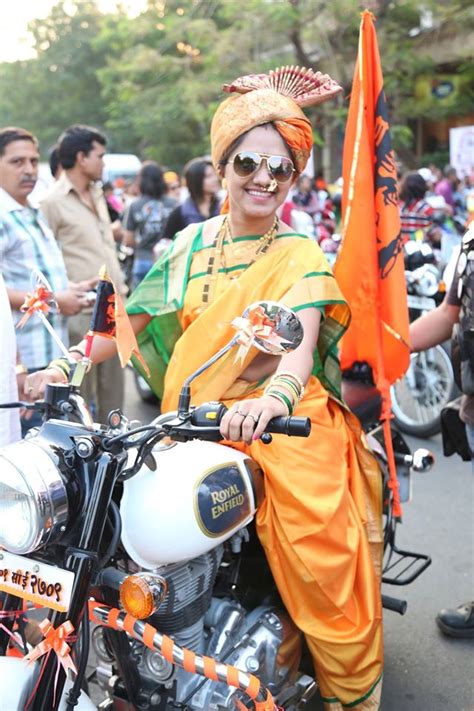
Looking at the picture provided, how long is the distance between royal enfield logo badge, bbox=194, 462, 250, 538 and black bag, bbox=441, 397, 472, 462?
50.5 inches

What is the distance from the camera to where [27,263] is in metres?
3.62

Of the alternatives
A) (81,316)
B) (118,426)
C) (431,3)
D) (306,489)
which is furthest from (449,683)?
(431,3)

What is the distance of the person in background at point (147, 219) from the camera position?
706 centimetres

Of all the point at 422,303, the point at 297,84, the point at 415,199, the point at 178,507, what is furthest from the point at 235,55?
the point at 178,507

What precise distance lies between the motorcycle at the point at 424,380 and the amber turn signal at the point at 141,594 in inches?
150

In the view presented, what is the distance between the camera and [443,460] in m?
5.12

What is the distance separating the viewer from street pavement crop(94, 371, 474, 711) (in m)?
2.83

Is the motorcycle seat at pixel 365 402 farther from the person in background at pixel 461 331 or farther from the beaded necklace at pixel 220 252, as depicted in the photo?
the beaded necklace at pixel 220 252

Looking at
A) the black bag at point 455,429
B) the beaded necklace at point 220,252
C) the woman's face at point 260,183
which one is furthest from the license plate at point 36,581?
the black bag at point 455,429

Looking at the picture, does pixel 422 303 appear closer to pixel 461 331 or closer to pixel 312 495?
pixel 461 331

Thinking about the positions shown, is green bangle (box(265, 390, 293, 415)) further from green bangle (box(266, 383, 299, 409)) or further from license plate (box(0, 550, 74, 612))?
license plate (box(0, 550, 74, 612))

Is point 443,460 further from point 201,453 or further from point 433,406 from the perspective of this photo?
point 201,453

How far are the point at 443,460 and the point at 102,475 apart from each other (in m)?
3.80

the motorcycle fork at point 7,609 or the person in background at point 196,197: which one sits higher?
the person in background at point 196,197
